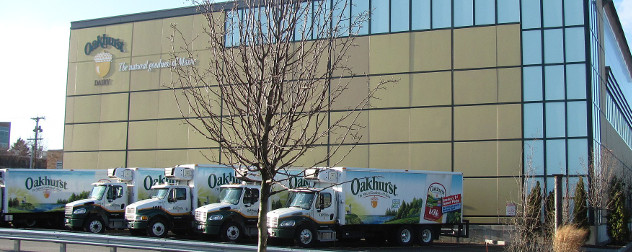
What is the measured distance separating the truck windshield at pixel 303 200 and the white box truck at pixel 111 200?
792 centimetres

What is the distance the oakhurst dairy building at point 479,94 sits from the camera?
29109 mm

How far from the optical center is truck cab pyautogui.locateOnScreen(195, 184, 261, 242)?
23469 mm

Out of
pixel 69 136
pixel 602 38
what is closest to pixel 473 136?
pixel 602 38

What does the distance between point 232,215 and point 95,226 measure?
23.0 feet

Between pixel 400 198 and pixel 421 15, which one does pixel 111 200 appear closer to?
pixel 400 198

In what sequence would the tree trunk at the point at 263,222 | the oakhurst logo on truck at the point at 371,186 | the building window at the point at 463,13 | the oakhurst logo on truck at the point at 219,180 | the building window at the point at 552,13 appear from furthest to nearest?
1. the building window at the point at 463,13
2. the building window at the point at 552,13
3. the oakhurst logo on truck at the point at 219,180
4. the oakhurst logo on truck at the point at 371,186
5. the tree trunk at the point at 263,222

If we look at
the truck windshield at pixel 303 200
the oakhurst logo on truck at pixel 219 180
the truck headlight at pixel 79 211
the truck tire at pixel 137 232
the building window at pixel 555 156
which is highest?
the building window at pixel 555 156

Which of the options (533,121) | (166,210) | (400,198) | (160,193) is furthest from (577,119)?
(160,193)

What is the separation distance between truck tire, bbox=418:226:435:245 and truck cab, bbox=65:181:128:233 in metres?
12.5

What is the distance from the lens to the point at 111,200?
2728 cm

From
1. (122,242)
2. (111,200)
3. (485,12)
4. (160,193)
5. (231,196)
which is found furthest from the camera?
(485,12)

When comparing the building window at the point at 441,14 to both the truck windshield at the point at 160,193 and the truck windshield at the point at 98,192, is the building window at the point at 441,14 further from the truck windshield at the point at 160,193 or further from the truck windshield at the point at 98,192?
the truck windshield at the point at 98,192

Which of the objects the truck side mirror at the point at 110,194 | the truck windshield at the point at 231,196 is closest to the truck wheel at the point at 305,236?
the truck windshield at the point at 231,196

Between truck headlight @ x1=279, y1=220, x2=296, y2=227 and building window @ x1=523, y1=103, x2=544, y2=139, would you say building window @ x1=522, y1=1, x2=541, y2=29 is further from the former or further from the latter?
truck headlight @ x1=279, y1=220, x2=296, y2=227
